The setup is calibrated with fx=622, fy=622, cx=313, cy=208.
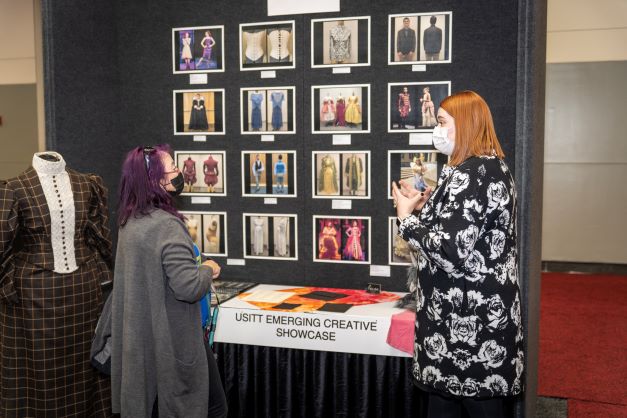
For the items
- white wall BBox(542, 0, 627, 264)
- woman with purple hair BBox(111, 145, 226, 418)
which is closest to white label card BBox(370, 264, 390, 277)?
woman with purple hair BBox(111, 145, 226, 418)

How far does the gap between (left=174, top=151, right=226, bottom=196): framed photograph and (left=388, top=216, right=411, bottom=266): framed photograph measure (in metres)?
1.04

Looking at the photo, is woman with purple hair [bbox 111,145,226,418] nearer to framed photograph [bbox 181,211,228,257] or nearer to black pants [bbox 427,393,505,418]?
black pants [bbox 427,393,505,418]

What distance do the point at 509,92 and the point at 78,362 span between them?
2.50m

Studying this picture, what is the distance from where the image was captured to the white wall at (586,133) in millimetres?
7047

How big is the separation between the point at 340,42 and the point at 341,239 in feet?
3.64

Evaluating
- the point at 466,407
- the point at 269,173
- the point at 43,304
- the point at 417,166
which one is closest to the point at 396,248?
the point at 417,166

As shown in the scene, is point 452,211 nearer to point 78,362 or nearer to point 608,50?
point 78,362

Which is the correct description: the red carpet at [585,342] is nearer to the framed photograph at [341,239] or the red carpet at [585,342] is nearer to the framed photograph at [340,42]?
the framed photograph at [341,239]

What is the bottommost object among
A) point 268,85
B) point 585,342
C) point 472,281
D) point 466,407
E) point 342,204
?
point 585,342

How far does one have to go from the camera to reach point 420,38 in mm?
3332

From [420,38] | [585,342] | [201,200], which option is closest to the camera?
[420,38]

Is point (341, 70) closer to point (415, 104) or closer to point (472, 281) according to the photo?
point (415, 104)

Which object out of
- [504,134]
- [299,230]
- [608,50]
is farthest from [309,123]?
[608,50]

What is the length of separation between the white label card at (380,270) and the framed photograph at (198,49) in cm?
147
